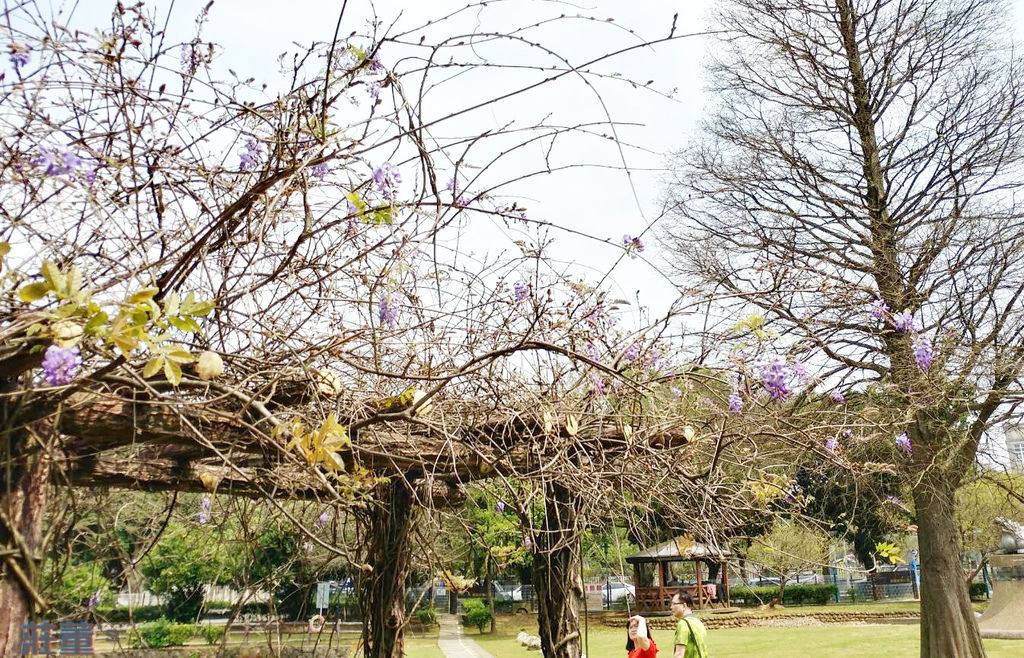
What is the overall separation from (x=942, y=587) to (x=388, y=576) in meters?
8.25

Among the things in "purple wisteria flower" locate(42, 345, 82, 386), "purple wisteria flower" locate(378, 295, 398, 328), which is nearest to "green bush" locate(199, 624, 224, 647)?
"purple wisteria flower" locate(378, 295, 398, 328)

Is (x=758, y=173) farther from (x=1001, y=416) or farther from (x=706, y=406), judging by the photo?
(x=706, y=406)

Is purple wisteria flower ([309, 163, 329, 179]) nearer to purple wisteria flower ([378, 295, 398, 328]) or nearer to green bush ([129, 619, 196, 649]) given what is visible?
purple wisteria flower ([378, 295, 398, 328])

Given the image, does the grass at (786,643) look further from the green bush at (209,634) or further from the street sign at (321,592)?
the street sign at (321,592)

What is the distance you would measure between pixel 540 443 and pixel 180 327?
1.71m

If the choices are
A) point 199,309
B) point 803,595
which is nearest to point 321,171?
point 199,309

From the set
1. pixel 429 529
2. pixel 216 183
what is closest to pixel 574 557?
pixel 429 529

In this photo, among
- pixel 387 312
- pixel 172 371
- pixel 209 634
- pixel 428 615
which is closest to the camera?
pixel 172 371

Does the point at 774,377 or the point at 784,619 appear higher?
the point at 774,377

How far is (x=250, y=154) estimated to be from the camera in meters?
2.01

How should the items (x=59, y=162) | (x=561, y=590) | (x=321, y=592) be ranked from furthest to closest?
1. (x=321, y=592)
2. (x=561, y=590)
3. (x=59, y=162)

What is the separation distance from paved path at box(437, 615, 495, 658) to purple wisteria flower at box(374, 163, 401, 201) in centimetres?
1375

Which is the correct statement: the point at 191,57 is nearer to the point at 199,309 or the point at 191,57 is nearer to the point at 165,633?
the point at 199,309

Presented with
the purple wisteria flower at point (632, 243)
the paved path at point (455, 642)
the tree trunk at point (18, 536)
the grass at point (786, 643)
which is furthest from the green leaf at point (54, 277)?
the paved path at point (455, 642)
